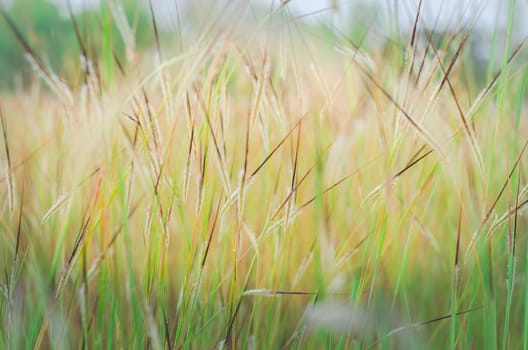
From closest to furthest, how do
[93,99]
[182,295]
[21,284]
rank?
[182,295], [93,99], [21,284]

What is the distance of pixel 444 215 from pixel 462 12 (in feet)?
→ 1.41

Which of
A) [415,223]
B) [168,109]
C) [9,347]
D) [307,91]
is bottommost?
[9,347]

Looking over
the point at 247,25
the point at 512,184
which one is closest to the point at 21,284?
the point at 247,25

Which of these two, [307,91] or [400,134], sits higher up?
[307,91]

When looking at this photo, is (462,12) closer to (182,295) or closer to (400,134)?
(400,134)

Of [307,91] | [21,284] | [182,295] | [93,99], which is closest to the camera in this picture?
[182,295]

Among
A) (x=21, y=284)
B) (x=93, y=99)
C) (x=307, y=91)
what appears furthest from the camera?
(x=307, y=91)

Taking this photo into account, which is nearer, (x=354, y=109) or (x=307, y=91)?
(x=354, y=109)

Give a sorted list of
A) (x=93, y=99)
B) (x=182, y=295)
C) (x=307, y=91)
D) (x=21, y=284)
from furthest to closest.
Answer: (x=307, y=91) < (x=21, y=284) < (x=93, y=99) < (x=182, y=295)

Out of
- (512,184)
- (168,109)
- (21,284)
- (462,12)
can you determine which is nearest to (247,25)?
(168,109)

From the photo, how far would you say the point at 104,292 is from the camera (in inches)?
24.8

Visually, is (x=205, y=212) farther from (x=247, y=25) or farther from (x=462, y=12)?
(x=462, y=12)

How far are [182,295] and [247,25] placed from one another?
30cm

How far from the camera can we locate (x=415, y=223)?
0.68m
